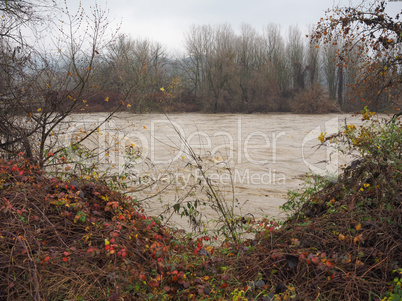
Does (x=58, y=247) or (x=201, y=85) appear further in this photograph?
(x=201, y=85)

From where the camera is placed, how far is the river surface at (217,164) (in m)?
7.55

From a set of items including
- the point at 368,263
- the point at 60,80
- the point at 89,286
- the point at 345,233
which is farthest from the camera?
the point at 60,80

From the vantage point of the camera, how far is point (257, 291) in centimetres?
334

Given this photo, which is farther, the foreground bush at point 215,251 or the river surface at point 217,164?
the river surface at point 217,164

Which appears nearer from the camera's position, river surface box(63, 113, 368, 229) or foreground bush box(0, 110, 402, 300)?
foreground bush box(0, 110, 402, 300)

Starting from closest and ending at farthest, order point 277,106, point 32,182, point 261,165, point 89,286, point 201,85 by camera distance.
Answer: point 89,286, point 32,182, point 261,165, point 277,106, point 201,85

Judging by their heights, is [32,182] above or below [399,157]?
below

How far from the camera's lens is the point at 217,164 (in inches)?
317

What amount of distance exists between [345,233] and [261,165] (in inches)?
347

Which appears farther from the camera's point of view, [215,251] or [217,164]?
[217,164]

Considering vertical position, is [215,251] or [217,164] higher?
[217,164]

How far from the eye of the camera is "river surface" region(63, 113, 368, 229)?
7553 millimetres

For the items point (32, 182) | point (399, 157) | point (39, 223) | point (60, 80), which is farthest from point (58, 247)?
point (60, 80)

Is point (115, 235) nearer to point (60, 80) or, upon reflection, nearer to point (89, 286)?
point (89, 286)
